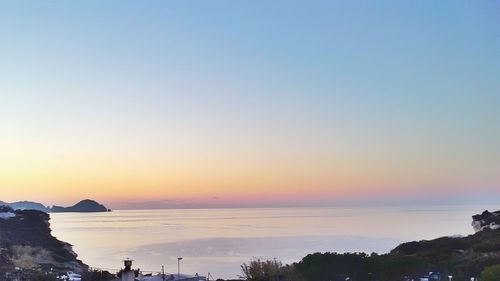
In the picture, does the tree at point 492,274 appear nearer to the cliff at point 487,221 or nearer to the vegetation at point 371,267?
the vegetation at point 371,267

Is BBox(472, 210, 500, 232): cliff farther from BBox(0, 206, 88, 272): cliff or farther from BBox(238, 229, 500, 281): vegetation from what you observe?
BBox(0, 206, 88, 272): cliff

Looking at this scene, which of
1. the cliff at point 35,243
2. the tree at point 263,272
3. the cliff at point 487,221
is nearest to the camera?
the tree at point 263,272

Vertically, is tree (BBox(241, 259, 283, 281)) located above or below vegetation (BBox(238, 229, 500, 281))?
above

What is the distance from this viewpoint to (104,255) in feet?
185

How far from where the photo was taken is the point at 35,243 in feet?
168

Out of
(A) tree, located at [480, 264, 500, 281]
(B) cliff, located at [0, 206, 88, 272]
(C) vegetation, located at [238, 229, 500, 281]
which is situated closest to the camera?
(A) tree, located at [480, 264, 500, 281]

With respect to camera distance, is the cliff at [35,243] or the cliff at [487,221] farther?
the cliff at [487,221]

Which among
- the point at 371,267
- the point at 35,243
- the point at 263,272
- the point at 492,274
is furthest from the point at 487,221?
the point at 35,243

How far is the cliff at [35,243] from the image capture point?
122 feet

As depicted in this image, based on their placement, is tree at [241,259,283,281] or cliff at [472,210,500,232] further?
cliff at [472,210,500,232]

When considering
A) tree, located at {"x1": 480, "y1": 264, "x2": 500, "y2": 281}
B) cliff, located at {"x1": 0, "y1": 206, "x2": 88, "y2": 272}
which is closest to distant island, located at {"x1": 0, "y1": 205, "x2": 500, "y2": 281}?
tree, located at {"x1": 480, "y1": 264, "x2": 500, "y2": 281}

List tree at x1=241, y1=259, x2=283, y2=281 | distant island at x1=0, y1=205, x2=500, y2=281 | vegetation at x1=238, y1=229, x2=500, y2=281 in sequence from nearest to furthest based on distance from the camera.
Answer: tree at x1=241, y1=259, x2=283, y2=281, distant island at x1=0, y1=205, x2=500, y2=281, vegetation at x1=238, y1=229, x2=500, y2=281

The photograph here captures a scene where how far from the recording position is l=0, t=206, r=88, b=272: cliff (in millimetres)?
37188

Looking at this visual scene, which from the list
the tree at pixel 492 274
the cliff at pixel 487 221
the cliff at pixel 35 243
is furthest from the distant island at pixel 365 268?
the cliff at pixel 487 221
